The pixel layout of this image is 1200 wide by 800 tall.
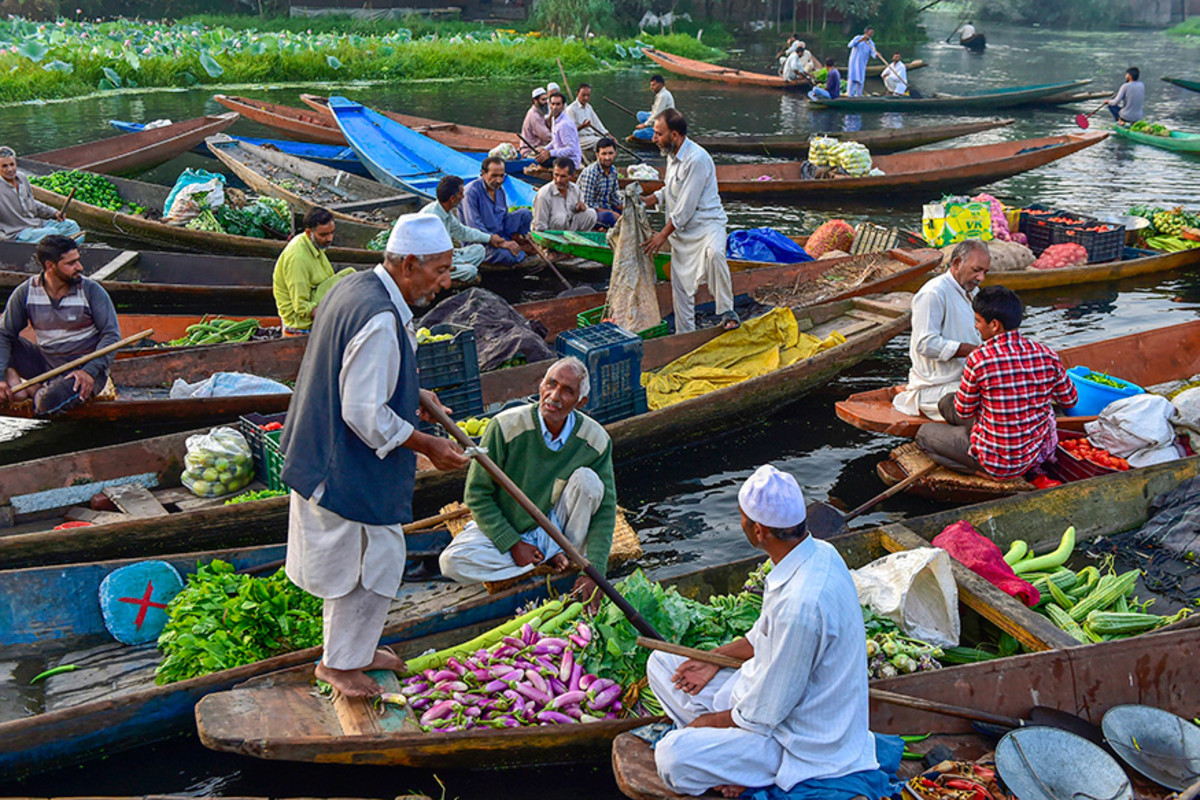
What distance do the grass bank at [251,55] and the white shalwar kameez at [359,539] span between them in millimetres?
23298

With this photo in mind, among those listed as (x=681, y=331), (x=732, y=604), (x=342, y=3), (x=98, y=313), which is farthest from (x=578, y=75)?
(x=732, y=604)

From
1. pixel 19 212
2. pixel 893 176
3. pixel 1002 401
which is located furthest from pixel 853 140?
pixel 19 212

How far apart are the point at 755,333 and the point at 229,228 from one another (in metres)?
6.24

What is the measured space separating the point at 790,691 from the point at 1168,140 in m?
19.1

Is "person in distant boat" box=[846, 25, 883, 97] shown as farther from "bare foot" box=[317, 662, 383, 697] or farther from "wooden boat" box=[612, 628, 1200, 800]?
"bare foot" box=[317, 662, 383, 697]

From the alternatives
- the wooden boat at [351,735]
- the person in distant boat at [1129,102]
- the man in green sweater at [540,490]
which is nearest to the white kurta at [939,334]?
the wooden boat at [351,735]

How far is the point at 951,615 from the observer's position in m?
4.40

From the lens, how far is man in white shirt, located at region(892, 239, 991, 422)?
6048 millimetres

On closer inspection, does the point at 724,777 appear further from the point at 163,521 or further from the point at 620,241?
the point at 620,241

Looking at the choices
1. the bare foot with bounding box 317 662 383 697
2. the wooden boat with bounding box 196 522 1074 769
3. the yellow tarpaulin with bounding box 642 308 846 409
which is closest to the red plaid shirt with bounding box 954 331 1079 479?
the wooden boat with bounding box 196 522 1074 769

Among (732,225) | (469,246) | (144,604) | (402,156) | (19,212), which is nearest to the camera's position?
(144,604)

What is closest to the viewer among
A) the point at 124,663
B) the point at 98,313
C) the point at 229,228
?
the point at 124,663

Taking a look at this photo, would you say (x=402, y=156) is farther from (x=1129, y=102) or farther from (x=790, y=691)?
(x=1129, y=102)

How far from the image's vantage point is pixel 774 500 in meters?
2.90
